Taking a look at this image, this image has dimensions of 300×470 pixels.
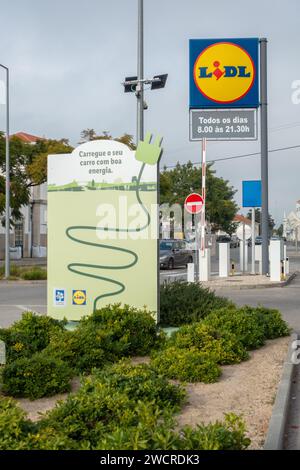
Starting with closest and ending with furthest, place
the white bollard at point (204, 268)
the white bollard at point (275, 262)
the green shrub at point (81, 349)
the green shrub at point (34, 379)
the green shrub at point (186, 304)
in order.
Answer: the green shrub at point (34, 379)
the green shrub at point (81, 349)
the green shrub at point (186, 304)
the white bollard at point (275, 262)
the white bollard at point (204, 268)

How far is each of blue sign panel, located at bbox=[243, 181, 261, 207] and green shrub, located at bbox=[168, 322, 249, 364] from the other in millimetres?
20553

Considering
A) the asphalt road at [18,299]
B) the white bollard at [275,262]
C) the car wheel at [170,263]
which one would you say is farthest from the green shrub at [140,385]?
the car wheel at [170,263]

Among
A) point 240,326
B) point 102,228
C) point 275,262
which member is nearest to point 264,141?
point 275,262

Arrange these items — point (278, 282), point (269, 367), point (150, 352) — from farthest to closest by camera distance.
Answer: point (278, 282)
point (150, 352)
point (269, 367)

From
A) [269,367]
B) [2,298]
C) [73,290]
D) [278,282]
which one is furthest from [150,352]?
[278,282]

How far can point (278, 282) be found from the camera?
22641mm

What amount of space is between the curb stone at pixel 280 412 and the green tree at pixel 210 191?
186ft

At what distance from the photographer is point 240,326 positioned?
856cm

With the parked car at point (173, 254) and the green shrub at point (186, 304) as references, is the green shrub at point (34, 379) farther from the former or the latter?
the parked car at point (173, 254)

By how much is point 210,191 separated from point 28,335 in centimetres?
6651

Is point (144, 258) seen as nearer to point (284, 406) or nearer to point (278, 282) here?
point (284, 406)

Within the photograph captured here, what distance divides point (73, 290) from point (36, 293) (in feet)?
35.0

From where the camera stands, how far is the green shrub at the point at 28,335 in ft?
24.4

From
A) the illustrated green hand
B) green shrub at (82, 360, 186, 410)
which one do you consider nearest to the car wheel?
the illustrated green hand
